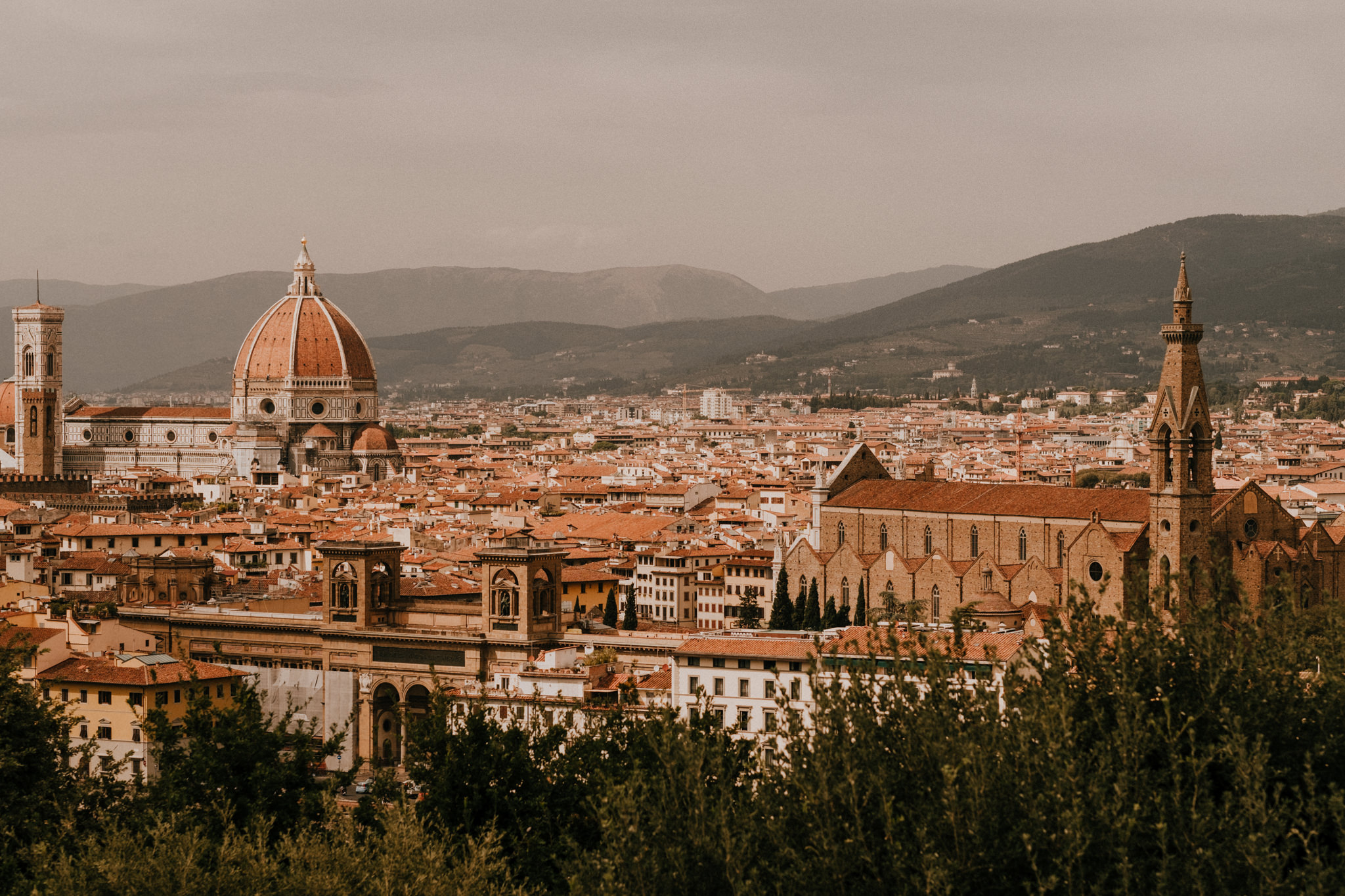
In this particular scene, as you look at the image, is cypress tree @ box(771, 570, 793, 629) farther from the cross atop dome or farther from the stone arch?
the cross atop dome

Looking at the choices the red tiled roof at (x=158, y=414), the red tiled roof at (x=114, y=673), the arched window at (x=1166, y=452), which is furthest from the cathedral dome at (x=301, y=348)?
the red tiled roof at (x=114, y=673)

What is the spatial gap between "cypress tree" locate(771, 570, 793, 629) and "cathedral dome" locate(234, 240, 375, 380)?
66019 mm

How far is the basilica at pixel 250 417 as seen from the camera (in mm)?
115500

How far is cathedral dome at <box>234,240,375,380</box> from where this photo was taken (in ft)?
400

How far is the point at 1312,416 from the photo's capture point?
18062cm

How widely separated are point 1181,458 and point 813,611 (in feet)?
36.4

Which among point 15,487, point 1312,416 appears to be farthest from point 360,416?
point 1312,416

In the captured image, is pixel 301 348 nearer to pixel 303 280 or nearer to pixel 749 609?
pixel 303 280

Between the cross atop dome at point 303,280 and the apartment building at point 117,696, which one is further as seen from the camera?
the cross atop dome at point 303,280

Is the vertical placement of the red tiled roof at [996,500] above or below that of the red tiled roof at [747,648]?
above

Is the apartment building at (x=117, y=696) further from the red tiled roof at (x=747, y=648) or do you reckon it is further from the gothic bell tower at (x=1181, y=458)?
the gothic bell tower at (x=1181, y=458)

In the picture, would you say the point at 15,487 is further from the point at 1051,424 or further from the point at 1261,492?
the point at 1051,424

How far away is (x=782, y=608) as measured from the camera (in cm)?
5844

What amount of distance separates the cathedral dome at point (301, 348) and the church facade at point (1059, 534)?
204 ft
